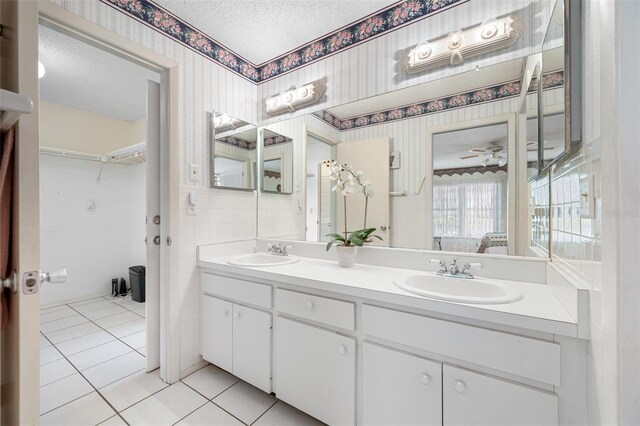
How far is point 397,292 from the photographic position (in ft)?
3.78

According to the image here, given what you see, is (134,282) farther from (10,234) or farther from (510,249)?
(510,249)

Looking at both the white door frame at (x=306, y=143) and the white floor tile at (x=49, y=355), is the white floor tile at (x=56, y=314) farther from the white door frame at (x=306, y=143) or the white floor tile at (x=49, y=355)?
the white door frame at (x=306, y=143)

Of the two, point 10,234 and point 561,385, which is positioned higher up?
point 10,234

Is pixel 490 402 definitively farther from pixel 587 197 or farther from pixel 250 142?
pixel 250 142

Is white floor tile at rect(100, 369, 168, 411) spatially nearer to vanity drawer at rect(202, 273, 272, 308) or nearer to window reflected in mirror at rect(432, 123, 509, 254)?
vanity drawer at rect(202, 273, 272, 308)

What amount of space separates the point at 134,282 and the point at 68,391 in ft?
5.97

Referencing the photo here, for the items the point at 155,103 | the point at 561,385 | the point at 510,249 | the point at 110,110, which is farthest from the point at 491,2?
the point at 110,110

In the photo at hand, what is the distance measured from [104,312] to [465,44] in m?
4.11

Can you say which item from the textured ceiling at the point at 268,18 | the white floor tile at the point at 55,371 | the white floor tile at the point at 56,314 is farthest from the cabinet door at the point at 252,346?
the white floor tile at the point at 56,314

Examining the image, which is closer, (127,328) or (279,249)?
(279,249)

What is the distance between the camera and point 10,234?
68cm

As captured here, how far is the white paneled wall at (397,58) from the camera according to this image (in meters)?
1.38

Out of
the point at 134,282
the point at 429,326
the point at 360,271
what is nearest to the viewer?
the point at 429,326

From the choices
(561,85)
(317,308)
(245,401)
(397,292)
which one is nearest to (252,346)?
(245,401)
